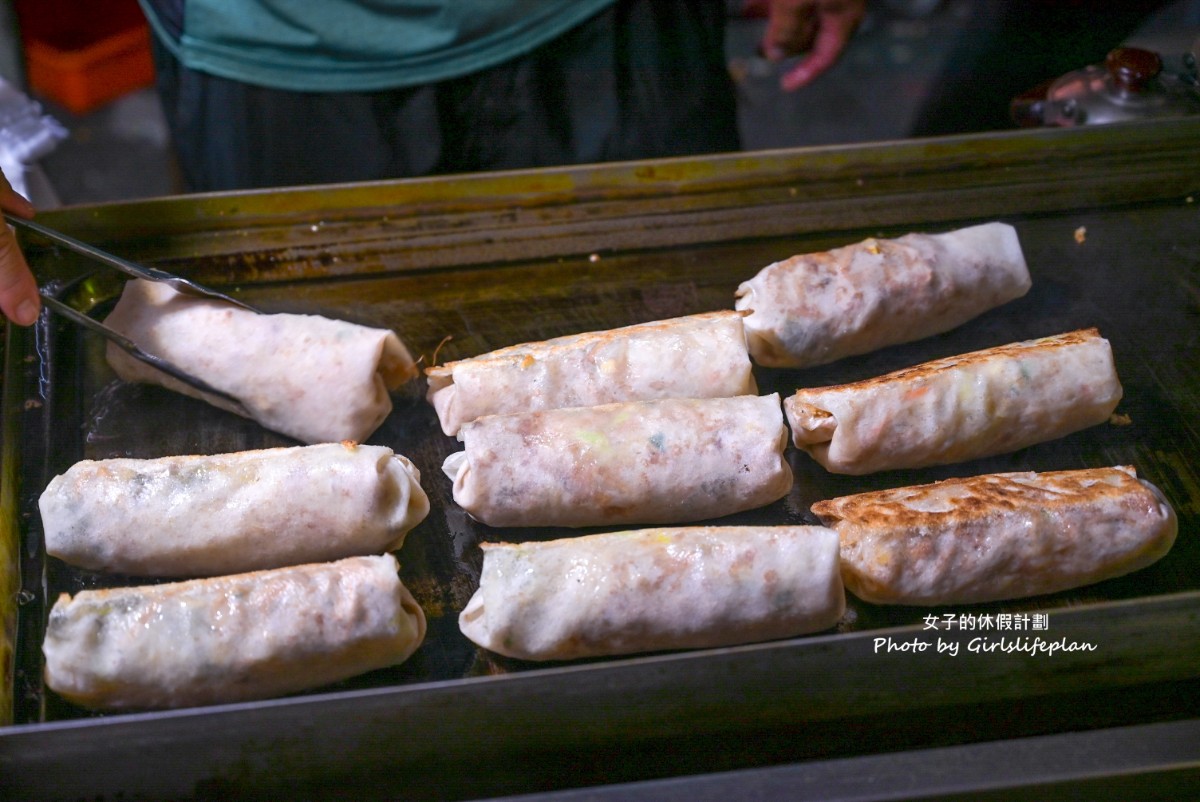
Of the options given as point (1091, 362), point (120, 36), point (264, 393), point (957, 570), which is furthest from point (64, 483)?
point (120, 36)

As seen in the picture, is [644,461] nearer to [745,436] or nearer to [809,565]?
[745,436]

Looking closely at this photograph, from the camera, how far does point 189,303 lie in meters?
2.92

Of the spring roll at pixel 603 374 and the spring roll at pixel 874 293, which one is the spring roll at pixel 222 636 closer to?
the spring roll at pixel 603 374

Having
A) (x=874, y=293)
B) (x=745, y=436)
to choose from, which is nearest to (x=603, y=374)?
(x=745, y=436)

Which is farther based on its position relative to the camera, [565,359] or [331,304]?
[331,304]

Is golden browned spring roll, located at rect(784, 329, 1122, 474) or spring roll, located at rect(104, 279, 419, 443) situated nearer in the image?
golden browned spring roll, located at rect(784, 329, 1122, 474)

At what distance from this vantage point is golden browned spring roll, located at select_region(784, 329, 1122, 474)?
8.70ft

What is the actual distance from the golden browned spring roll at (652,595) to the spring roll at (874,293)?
762 millimetres

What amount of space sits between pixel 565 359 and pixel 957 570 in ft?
3.85

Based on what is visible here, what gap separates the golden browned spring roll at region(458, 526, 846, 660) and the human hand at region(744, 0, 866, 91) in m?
2.16

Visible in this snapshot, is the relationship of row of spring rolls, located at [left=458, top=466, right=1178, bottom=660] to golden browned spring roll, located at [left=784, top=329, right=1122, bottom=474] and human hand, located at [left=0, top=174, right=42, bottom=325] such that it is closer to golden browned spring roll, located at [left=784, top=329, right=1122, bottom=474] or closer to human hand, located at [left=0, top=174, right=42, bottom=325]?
golden browned spring roll, located at [left=784, top=329, right=1122, bottom=474]

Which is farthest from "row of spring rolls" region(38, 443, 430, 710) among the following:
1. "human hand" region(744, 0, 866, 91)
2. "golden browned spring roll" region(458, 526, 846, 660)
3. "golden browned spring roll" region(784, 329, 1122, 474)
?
"human hand" region(744, 0, 866, 91)

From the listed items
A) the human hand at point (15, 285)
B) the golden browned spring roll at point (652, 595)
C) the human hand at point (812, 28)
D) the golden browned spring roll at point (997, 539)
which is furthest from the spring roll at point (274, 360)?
the human hand at point (812, 28)

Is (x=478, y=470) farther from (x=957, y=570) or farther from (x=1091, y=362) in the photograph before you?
(x=1091, y=362)
